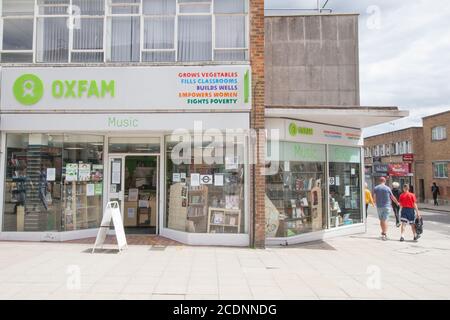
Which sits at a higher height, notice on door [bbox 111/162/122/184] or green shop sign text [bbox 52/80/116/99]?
green shop sign text [bbox 52/80/116/99]

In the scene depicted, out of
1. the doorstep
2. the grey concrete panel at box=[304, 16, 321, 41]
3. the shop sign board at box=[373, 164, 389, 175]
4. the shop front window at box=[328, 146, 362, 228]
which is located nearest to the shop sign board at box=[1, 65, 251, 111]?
the doorstep

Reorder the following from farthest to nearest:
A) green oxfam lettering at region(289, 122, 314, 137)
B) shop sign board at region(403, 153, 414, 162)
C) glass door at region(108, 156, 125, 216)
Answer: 1. shop sign board at region(403, 153, 414, 162)
2. glass door at region(108, 156, 125, 216)
3. green oxfam lettering at region(289, 122, 314, 137)

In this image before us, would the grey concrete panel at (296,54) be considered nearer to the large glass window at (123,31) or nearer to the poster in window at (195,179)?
the large glass window at (123,31)

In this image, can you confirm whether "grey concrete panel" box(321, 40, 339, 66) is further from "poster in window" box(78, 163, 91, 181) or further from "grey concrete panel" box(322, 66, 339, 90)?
"poster in window" box(78, 163, 91, 181)

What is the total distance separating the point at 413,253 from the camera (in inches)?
367

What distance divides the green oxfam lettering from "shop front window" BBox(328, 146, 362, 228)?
124cm

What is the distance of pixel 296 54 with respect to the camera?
47.4ft

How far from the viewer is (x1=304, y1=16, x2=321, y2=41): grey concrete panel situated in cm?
1435

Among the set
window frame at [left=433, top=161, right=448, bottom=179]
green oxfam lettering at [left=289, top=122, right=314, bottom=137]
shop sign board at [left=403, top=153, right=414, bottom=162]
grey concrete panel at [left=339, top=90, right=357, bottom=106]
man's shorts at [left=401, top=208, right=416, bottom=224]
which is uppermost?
grey concrete panel at [left=339, top=90, right=357, bottom=106]

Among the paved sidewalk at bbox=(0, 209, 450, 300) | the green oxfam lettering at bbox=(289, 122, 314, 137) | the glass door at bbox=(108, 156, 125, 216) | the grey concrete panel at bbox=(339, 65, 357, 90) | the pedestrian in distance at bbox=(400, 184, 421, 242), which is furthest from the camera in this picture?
the grey concrete panel at bbox=(339, 65, 357, 90)

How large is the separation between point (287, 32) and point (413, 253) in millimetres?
9248

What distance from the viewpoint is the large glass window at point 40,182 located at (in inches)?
382

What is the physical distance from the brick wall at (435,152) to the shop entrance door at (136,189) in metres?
26.0

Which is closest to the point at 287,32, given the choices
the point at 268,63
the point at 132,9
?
the point at 268,63
